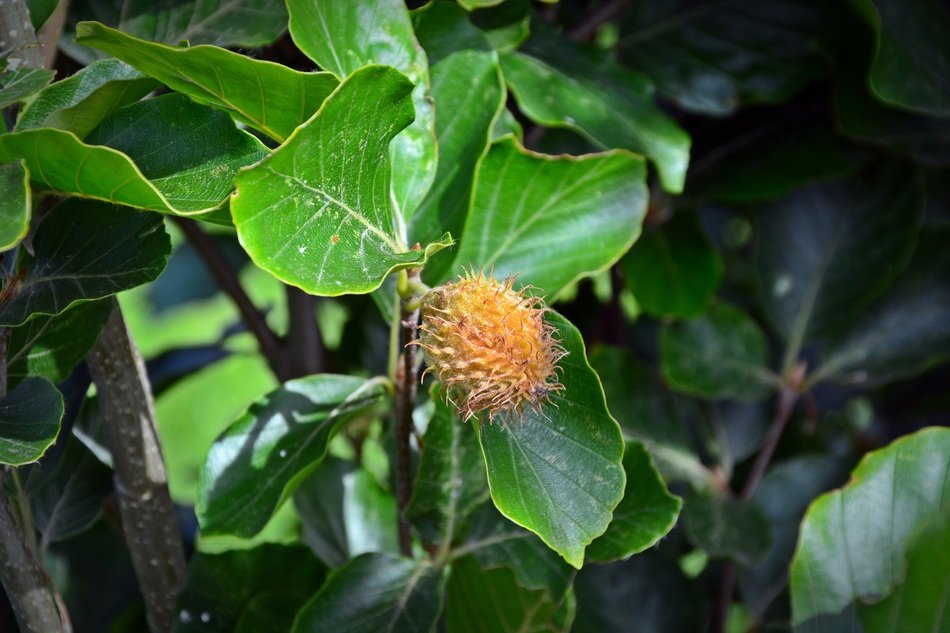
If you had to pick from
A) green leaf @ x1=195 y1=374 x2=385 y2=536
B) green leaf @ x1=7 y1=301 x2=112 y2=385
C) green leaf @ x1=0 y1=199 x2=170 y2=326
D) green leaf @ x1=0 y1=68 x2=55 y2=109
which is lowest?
green leaf @ x1=195 y1=374 x2=385 y2=536

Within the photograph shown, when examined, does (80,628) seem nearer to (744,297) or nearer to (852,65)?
(744,297)

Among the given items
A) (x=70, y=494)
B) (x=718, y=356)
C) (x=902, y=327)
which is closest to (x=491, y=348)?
(x=70, y=494)

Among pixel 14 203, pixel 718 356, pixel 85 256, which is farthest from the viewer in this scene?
pixel 718 356

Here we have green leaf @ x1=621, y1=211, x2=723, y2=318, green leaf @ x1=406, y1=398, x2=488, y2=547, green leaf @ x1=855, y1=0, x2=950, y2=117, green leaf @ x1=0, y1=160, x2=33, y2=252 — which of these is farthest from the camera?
green leaf @ x1=621, y1=211, x2=723, y2=318

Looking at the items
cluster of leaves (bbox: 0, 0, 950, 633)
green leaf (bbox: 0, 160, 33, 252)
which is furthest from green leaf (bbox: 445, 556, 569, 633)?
green leaf (bbox: 0, 160, 33, 252)

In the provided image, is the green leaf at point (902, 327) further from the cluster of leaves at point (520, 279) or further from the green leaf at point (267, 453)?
the green leaf at point (267, 453)

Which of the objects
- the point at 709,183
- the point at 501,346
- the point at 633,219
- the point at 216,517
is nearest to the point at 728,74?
the point at 709,183

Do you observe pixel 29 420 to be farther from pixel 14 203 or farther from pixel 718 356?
pixel 718 356

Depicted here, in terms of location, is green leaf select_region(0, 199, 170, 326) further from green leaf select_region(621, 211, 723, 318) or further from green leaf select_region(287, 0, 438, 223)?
green leaf select_region(621, 211, 723, 318)
